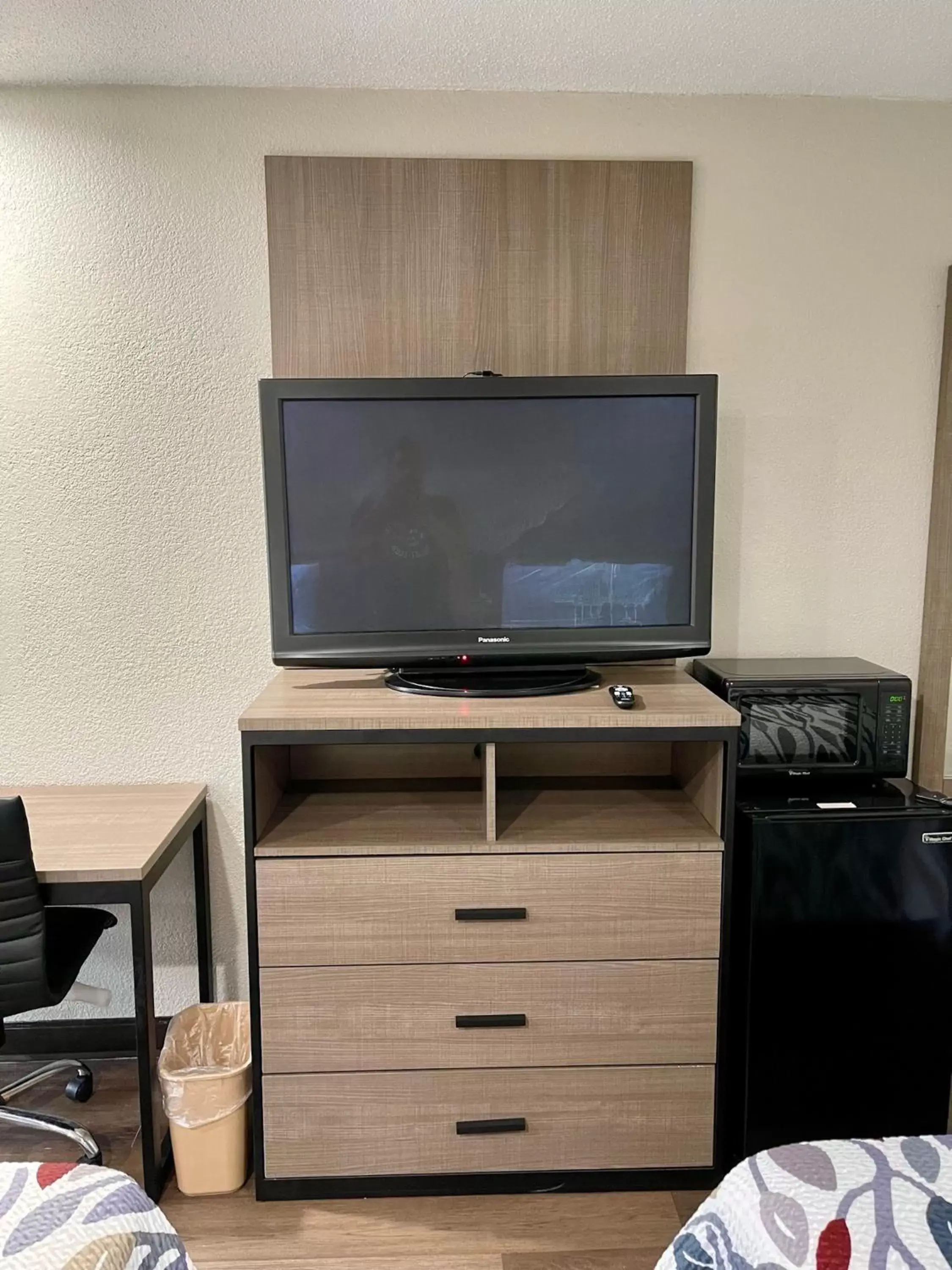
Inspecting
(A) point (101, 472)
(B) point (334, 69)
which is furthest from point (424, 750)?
(B) point (334, 69)

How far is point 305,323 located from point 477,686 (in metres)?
0.97


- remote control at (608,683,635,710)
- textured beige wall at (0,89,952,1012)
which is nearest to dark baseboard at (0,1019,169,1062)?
textured beige wall at (0,89,952,1012)

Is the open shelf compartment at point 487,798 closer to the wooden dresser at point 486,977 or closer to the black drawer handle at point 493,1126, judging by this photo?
the wooden dresser at point 486,977

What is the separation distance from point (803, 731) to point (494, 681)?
0.69 metres

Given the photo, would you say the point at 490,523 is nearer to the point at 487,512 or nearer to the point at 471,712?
the point at 487,512

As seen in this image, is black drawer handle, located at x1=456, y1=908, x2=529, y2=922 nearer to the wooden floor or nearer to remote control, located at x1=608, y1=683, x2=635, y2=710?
remote control, located at x1=608, y1=683, x2=635, y2=710

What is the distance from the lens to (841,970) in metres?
1.87

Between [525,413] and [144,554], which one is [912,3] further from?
[144,554]

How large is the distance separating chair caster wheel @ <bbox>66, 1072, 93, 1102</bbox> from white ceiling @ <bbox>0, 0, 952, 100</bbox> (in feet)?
7.73

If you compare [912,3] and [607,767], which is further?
[607,767]

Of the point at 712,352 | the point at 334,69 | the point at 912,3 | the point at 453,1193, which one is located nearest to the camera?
the point at 912,3

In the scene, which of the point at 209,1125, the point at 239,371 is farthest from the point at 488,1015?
the point at 239,371

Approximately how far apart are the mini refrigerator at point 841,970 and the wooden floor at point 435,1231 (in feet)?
0.99

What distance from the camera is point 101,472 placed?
2.22 meters
